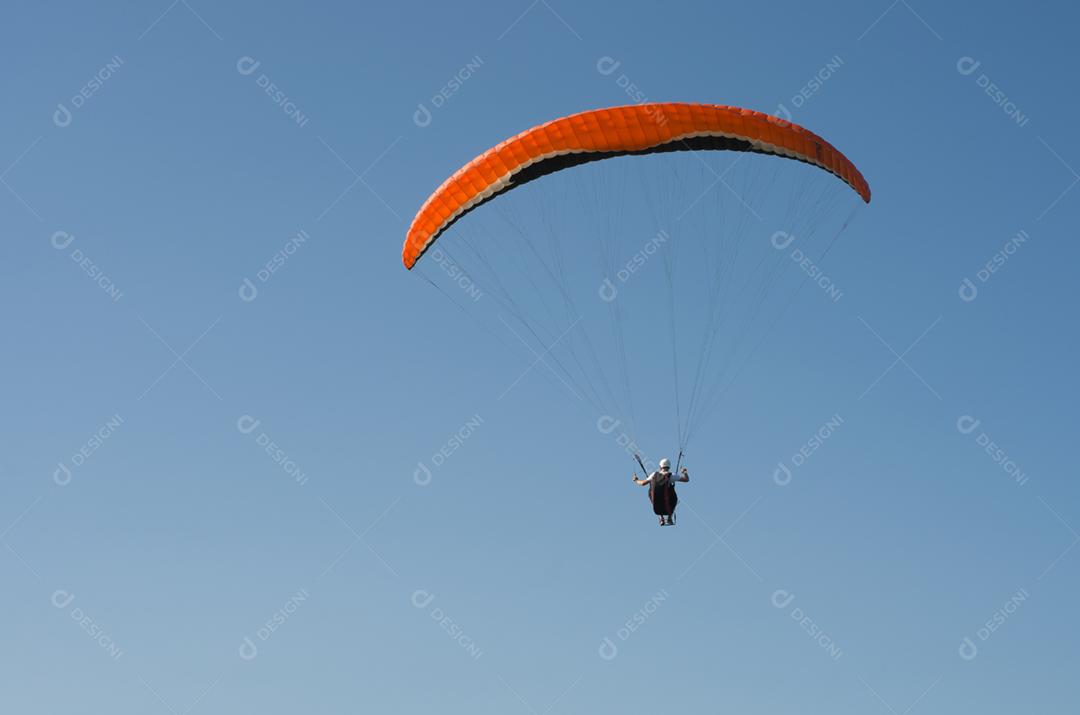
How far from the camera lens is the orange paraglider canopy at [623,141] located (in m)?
35.5

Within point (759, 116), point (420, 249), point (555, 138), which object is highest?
point (759, 116)

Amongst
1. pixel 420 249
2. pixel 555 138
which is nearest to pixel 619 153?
pixel 555 138

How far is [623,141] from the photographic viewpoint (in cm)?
3556

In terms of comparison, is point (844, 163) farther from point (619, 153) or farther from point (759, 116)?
point (619, 153)

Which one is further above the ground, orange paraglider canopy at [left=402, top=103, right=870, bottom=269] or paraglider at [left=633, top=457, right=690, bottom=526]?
Result: orange paraglider canopy at [left=402, top=103, right=870, bottom=269]

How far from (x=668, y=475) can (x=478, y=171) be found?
7.31 metres

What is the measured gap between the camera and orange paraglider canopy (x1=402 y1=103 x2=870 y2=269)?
3547 centimetres

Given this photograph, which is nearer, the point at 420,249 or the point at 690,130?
the point at 690,130

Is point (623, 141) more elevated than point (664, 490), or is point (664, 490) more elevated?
point (623, 141)

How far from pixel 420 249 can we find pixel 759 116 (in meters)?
7.69

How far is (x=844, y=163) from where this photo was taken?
37.3m

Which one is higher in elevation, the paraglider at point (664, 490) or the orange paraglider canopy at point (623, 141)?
the orange paraglider canopy at point (623, 141)

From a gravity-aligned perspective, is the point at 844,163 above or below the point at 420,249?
above

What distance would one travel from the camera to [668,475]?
35.8 meters
